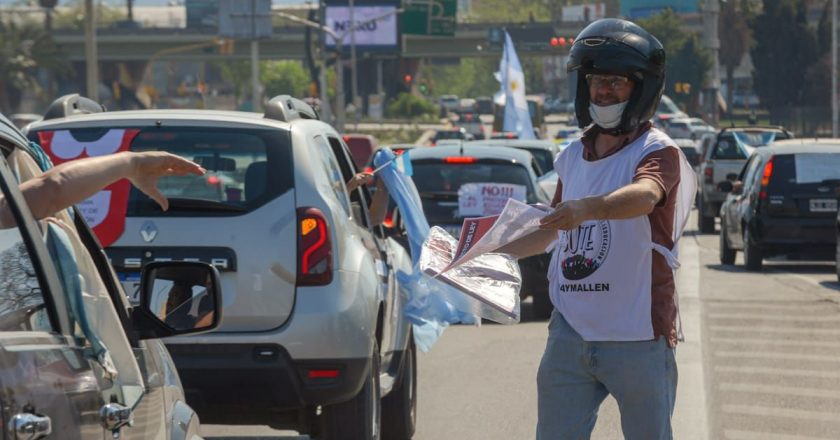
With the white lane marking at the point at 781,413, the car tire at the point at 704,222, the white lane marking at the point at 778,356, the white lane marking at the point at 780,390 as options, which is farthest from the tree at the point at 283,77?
the white lane marking at the point at 781,413

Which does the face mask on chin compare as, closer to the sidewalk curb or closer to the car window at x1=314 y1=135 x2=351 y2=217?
the car window at x1=314 y1=135 x2=351 y2=217

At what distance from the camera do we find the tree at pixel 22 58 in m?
95.4

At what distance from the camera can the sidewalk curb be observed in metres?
8.36

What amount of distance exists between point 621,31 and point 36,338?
95.3 inches

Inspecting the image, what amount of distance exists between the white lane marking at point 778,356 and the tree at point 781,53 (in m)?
75.7

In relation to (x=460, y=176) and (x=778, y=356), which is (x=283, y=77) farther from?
(x=778, y=356)

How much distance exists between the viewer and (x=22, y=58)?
317 ft

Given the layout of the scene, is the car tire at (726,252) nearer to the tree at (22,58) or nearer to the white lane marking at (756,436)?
the white lane marking at (756,436)

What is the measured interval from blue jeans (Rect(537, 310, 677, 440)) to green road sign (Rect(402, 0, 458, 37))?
281 ft

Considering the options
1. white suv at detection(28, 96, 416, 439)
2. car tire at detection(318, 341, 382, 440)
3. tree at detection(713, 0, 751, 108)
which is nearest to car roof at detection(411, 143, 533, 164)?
white suv at detection(28, 96, 416, 439)

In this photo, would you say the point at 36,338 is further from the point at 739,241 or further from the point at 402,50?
the point at 402,50

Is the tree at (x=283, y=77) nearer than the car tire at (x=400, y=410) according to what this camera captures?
No

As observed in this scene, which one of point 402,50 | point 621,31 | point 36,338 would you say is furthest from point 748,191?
point 402,50

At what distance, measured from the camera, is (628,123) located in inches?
192
